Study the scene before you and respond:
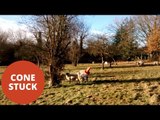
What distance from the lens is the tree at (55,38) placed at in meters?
8.99

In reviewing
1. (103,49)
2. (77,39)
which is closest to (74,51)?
(77,39)

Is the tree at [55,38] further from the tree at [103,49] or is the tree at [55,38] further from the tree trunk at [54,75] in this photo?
the tree at [103,49]

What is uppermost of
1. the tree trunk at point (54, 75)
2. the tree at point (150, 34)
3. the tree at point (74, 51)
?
the tree at point (150, 34)

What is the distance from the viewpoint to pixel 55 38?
31.4 ft

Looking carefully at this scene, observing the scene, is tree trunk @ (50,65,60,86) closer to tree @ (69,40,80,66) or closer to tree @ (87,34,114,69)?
tree @ (69,40,80,66)

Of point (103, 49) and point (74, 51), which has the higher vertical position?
point (103, 49)

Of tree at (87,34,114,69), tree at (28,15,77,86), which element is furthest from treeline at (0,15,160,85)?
tree at (87,34,114,69)

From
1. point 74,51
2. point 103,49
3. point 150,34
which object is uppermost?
point 150,34

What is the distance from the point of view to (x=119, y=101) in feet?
22.6

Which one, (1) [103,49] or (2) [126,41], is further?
(1) [103,49]

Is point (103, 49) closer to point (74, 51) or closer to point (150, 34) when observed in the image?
point (150, 34)

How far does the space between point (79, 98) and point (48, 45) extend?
9.47 feet

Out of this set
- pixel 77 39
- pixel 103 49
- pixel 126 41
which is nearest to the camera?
pixel 77 39

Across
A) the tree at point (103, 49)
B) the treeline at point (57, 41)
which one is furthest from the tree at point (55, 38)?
the tree at point (103, 49)
